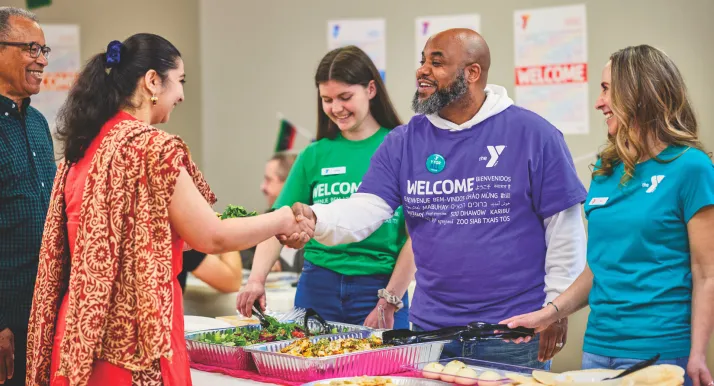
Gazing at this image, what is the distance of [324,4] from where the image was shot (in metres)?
5.28

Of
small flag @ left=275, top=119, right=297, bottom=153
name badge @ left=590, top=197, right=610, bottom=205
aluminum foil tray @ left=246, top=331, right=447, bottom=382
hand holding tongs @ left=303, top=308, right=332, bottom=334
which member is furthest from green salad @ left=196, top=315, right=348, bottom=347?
small flag @ left=275, top=119, right=297, bottom=153

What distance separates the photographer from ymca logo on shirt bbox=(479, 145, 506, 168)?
2334 mm

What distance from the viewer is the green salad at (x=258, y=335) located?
2309mm

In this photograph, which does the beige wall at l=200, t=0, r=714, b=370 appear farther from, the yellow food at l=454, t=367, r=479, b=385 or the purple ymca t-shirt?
the yellow food at l=454, t=367, r=479, b=385

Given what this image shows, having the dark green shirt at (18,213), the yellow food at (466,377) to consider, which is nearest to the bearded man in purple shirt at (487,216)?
the yellow food at (466,377)

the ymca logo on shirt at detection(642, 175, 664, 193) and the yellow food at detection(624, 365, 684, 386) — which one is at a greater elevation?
the ymca logo on shirt at detection(642, 175, 664, 193)

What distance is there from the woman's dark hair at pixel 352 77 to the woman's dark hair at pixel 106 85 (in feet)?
2.95

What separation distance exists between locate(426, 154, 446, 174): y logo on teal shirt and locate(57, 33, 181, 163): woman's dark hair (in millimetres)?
775

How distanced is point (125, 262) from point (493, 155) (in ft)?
3.51

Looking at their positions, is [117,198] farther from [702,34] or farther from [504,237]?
[702,34]

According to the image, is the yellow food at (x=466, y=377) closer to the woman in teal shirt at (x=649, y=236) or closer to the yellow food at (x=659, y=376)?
the woman in teal shirt at (x=649, y=236)

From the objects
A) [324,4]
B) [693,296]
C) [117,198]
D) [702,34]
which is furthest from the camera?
[324,4]

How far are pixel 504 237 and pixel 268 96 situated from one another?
134 inches

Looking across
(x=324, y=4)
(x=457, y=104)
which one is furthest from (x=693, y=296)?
(x=324, y=4)
